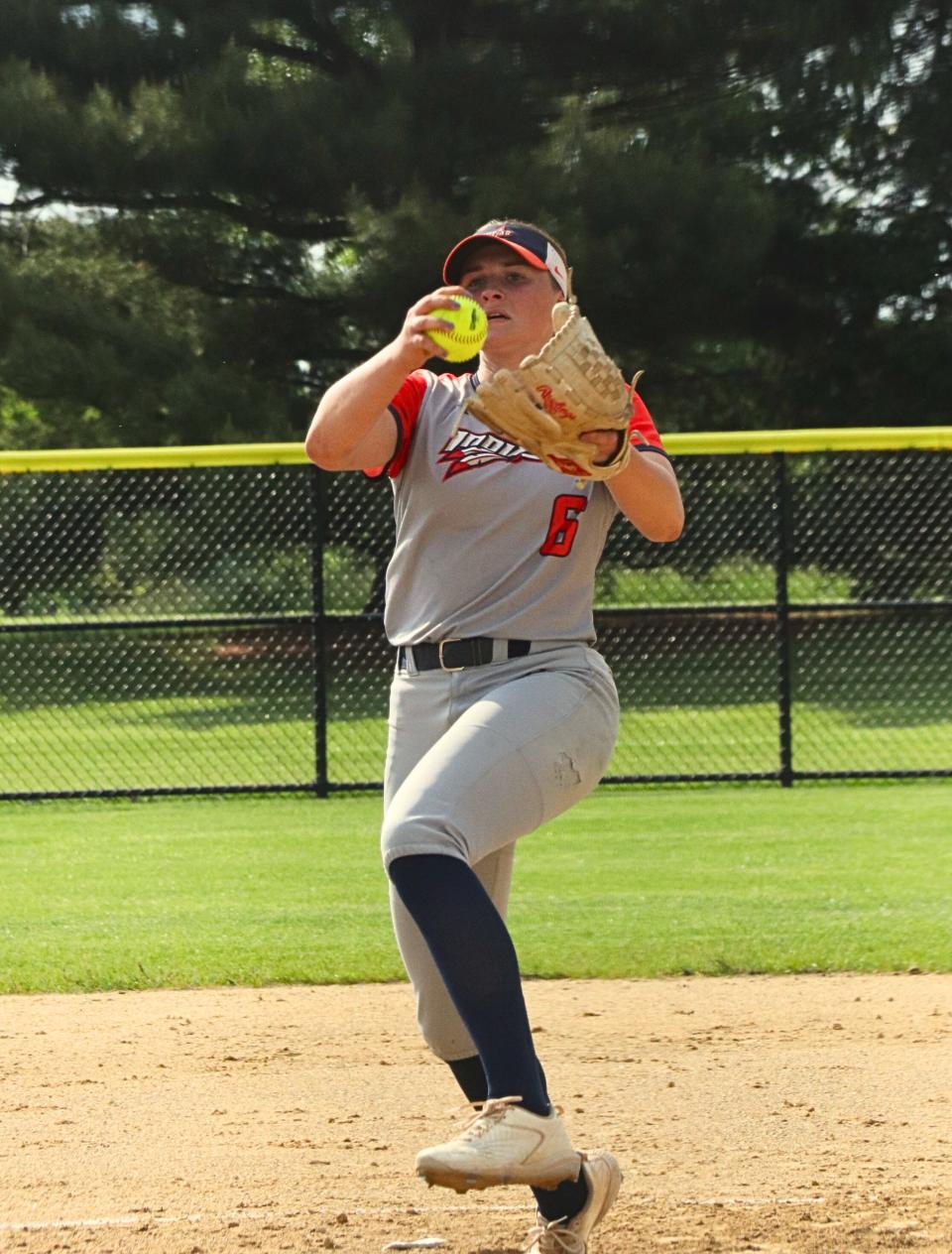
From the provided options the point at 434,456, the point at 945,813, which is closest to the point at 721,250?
the point at 945,813

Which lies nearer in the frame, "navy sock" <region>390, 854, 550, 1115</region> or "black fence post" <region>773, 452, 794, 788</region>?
"navy sock" <region>390, 854, 550, 1115</region>

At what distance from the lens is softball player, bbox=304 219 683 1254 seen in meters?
2.77

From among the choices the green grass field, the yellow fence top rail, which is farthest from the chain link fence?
the yellow fence top rail

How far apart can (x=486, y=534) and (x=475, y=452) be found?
0.17 metres

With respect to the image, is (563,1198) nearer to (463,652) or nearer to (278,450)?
(463,652)

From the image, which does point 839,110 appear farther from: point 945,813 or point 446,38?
point 945,813

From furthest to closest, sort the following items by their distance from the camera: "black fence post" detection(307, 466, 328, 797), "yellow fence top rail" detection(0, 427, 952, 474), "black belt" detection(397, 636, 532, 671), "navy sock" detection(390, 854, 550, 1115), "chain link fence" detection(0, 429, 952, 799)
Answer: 1. "chain link fence" detection(0, 429, 952, 799)
2. "black fence post" detection(307, 466, 328, 797)
3. "yellow fence top rail" detection(0, 427, 952, 474)
4. "black belt" detection(397, 636, 532, 671)
5. "navy sock" detection(390, 854, 550, 1115)

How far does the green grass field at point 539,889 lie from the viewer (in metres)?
5.91

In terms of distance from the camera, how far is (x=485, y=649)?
10.1ft

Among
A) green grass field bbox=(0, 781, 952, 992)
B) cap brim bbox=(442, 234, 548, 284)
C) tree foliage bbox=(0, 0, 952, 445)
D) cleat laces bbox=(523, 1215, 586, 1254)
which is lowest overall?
green grass field bbox=(0, 781, 952, 992)

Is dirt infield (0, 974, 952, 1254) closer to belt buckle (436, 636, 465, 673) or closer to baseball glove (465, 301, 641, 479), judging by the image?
belt buckle (436, 636, 465, 673)

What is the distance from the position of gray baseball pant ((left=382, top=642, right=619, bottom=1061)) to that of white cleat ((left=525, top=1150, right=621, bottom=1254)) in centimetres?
37

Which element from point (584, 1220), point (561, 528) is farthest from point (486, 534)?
point (584, 1220)

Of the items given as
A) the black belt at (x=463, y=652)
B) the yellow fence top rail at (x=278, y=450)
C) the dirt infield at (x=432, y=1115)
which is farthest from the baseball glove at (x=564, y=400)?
the yellow fence top rail at (x=278, y=450)
